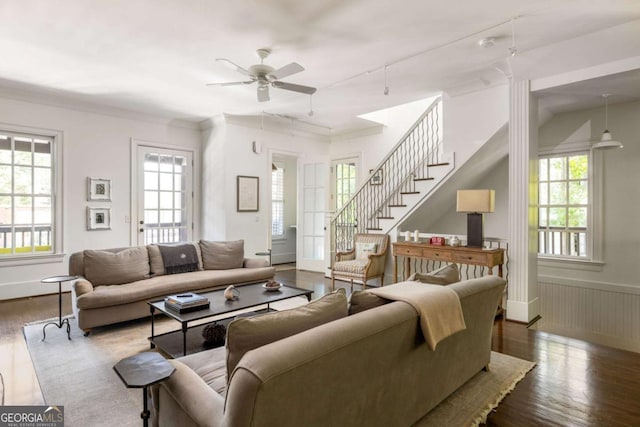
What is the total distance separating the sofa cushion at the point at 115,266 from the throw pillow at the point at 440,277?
3.27 metres

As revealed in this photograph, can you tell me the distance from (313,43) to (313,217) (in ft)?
12.7

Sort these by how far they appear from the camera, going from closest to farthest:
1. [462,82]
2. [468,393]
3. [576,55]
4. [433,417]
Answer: [433,417] < [468,393] < [576,55] < [462,82]

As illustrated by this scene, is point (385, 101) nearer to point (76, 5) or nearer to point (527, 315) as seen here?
point (527, 315)

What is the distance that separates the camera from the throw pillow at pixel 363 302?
1.86 m

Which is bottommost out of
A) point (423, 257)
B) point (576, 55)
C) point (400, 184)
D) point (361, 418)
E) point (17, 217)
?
point (361, 418)

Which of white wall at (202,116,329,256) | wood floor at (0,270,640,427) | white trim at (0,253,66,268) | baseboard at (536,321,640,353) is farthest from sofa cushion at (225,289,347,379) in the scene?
white trim at (0,253,66,268)

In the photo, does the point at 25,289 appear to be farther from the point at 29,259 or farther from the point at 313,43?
the point at 313,43

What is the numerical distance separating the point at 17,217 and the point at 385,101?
5580 millimetres

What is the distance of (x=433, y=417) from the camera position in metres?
2.08

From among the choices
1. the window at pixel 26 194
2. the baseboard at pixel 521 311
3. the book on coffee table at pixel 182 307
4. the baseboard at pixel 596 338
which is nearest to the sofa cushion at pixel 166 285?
the book on coffee table at pixel 182 307

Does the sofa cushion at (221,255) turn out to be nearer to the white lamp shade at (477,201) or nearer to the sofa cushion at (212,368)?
the sofa cushion at (212,368)

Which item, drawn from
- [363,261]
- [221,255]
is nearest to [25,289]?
[221,255]

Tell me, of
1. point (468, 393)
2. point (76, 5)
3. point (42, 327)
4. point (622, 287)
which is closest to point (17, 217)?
point (42, 327)

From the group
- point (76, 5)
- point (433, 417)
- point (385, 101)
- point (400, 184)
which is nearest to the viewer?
point (433, 417)
